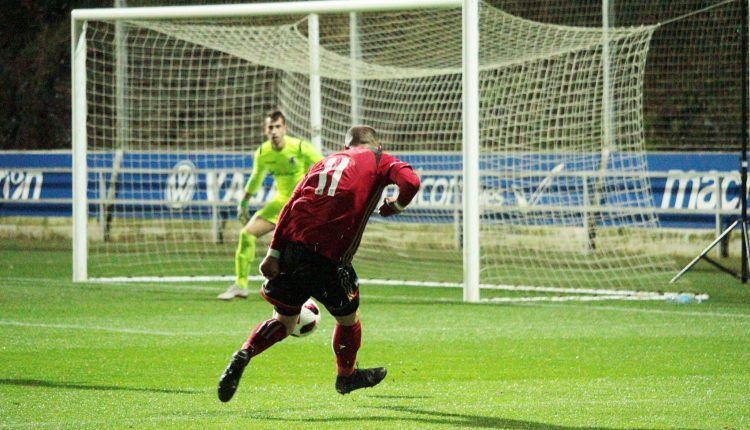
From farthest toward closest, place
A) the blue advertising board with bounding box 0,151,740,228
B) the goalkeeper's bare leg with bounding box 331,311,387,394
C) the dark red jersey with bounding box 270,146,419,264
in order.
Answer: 1. the blue advertising board with bounding box 0,151,740,228
2. the goalkeeper's bare leg with bounding box 331,311,387,394
3. the dark red jersey with bounding box 270,146,419,264

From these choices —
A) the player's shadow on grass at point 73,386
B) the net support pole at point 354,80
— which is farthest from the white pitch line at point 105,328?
the net support pole at point 354,80

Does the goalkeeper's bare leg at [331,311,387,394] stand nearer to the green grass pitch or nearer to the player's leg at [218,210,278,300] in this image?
the green grass pitch

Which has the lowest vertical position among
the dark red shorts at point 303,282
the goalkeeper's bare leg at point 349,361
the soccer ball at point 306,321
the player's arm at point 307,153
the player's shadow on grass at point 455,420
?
the player's shadow on grass at point 455,420

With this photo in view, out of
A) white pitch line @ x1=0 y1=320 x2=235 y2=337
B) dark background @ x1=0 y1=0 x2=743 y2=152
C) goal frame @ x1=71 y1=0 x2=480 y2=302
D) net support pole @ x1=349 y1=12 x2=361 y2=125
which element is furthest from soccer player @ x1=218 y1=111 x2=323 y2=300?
dark background @ x1=0 y1=0 x2=743 y2=152

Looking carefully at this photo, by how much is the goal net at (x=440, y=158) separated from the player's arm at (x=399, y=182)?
5856 mm

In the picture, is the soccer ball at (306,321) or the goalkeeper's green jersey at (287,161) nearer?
the soccer ball at (306,321)

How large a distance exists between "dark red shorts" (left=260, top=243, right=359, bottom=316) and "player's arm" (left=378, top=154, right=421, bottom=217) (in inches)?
19.0

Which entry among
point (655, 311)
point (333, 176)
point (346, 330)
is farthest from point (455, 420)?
point (655, 311)

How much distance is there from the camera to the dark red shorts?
26.7 feet

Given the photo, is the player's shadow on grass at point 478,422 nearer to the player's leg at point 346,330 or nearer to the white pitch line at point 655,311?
the player's leg at point 346,330

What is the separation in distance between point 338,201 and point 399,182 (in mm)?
391

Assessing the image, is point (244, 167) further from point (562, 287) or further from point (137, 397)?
point (137, 397)

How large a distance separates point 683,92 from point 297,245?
55.0ft

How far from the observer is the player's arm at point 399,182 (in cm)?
802
